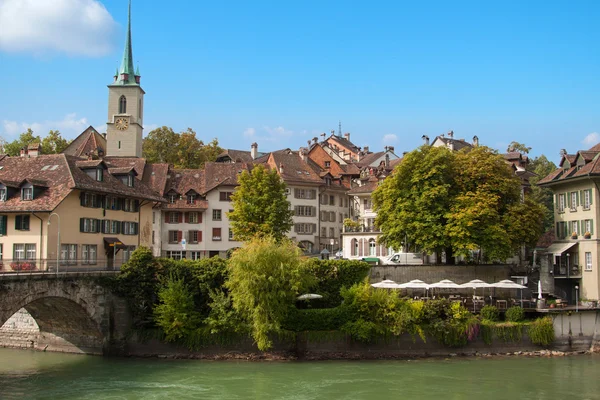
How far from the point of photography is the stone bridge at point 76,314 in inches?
1537

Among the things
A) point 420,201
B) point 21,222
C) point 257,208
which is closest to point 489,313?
point 420,201

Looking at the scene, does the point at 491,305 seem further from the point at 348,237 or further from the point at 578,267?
the point at 348,237

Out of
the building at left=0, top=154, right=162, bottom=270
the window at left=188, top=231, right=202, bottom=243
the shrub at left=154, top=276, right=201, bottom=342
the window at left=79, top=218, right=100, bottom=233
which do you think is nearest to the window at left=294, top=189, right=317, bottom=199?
the window at left=188, top=231, right=202, bottom=243

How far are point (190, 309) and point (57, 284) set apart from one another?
8.10 m

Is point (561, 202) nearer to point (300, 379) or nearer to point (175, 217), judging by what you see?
point (300, 379)

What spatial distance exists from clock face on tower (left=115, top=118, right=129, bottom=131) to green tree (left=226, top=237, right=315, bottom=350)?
40.0m

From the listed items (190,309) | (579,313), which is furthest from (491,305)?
(190,309)

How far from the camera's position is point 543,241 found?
6819 cm

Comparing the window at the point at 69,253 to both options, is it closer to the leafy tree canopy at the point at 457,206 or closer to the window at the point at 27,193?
the window at the point at 27,193

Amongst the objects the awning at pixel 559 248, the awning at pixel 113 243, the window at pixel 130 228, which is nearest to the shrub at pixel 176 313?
the awning at pixel 113 243

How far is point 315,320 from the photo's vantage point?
4234cm

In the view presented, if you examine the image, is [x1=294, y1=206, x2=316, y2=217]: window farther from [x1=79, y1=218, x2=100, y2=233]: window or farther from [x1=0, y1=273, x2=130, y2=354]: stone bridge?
[x1=0, y1=273, x2=130, y2=354]: stone bridge

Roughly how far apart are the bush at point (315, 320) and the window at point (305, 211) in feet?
92.3

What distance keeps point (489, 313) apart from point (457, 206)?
8223mm
